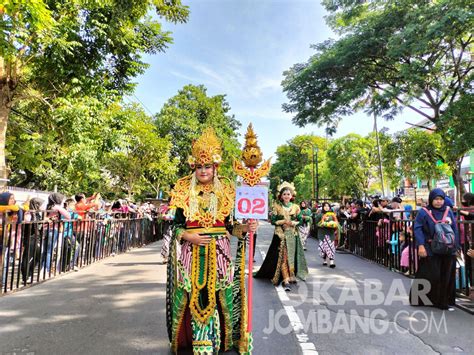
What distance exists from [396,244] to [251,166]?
629 cm

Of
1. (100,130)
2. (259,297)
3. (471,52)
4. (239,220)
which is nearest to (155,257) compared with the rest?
(100,130)

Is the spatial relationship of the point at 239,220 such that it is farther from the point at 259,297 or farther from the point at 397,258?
the point at 397,258

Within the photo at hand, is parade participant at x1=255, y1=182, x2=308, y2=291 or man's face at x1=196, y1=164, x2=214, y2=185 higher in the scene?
man's face at x1=196, y1=164, x2=214, y2=185

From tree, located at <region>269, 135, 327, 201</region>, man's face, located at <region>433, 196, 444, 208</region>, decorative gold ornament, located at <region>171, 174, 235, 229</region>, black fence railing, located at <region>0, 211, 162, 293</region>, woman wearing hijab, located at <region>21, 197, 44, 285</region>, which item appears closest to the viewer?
decorative gold ornament, located at <region>171, 174, 235, 229</region>

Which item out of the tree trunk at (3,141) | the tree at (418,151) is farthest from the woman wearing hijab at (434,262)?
the tree at (418,151)

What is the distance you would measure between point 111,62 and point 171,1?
272cm

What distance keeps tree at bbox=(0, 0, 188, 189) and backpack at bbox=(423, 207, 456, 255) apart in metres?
8.69

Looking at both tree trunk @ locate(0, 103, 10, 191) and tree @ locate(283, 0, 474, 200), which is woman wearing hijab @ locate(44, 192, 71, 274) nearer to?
tree trunk @ locate(0, 103, 10, 191)

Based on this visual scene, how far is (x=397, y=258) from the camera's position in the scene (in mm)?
8430

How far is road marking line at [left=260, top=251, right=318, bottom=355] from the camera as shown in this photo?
12.1 ft

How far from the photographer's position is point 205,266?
11.0 ft

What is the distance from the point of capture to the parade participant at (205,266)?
3.28m

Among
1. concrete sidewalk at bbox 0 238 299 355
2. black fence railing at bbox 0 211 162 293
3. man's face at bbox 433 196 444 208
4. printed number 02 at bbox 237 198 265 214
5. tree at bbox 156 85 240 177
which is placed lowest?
concrete sidewalk at bbox 0 238 299 355

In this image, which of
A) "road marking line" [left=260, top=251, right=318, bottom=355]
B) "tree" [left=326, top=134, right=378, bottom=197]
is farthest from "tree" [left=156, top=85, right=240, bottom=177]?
"road marking line" [left=260, top=251, right=318, bottom=355]
